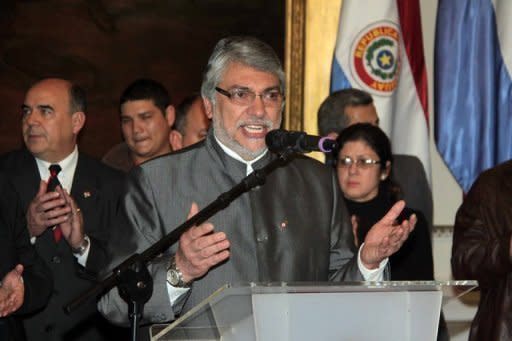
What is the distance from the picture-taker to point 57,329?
16.0ft

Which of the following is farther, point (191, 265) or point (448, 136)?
point (448, 136)

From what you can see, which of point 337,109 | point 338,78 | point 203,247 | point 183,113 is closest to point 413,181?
point 337,109

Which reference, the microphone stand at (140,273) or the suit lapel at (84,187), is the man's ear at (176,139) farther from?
the microphone stand at (140,273)

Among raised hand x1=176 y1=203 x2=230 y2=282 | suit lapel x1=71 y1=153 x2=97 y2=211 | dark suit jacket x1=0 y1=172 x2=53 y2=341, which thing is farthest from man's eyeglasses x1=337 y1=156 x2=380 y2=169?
raised hand x1=176 y1=203 x2=230 y2=282

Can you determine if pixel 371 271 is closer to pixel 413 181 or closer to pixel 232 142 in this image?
pixel 232 142

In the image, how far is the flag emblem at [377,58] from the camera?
6.63 meters

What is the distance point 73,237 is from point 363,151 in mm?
1538

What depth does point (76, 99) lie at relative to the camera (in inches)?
217

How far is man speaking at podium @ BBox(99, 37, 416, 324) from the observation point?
3422 millimetres

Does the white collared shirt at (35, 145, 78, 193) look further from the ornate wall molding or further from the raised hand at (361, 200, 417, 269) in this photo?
the raised hand at (361, 200, 417, 269)

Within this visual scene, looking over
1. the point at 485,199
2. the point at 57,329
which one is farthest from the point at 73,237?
the point at 485,199

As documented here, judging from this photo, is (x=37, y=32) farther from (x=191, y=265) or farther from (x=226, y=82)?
(x=191, y=265)

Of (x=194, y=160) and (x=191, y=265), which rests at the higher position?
(x=194, y=160)

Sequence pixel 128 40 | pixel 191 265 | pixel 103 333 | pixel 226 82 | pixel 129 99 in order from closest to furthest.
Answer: pixel 191 265 → pixel 226 82 → pixel 103 333 → pixel 129 99 → pixel 128 40
